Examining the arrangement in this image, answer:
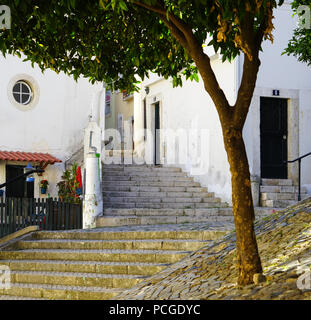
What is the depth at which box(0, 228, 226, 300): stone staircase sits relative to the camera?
9.36 m

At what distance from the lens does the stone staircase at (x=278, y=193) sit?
1466 centimetres

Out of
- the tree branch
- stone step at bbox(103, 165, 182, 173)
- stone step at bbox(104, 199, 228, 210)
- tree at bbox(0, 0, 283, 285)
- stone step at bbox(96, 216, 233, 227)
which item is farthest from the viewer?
stone step at bbox(103, 165, 182, 173)

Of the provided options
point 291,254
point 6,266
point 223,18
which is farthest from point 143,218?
point 223,18

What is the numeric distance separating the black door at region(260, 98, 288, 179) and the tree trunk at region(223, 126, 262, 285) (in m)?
9.87

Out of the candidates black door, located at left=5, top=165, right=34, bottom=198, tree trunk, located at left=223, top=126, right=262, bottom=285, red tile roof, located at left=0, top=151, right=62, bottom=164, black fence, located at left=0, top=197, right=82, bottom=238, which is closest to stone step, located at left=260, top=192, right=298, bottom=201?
black fence, located at left=0, top=197, right=82, bottom=238

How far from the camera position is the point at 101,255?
10.5m

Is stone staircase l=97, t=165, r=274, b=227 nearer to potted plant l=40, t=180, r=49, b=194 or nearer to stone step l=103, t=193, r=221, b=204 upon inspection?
stone step l=103, t=193, r=221, b=204

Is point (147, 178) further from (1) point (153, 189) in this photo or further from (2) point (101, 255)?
(2) point (101, 255)

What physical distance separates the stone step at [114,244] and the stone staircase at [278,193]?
475 centimetres

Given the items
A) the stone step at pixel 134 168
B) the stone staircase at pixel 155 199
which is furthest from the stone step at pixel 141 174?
the stone step at pixel 134 168

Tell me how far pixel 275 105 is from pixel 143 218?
17.5 feet

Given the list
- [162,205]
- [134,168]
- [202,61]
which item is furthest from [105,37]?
[134,168]

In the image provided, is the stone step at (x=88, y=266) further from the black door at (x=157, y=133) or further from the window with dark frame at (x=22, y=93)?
the window with dark frame at (x=22, y=93)

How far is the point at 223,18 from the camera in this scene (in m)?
5.93
